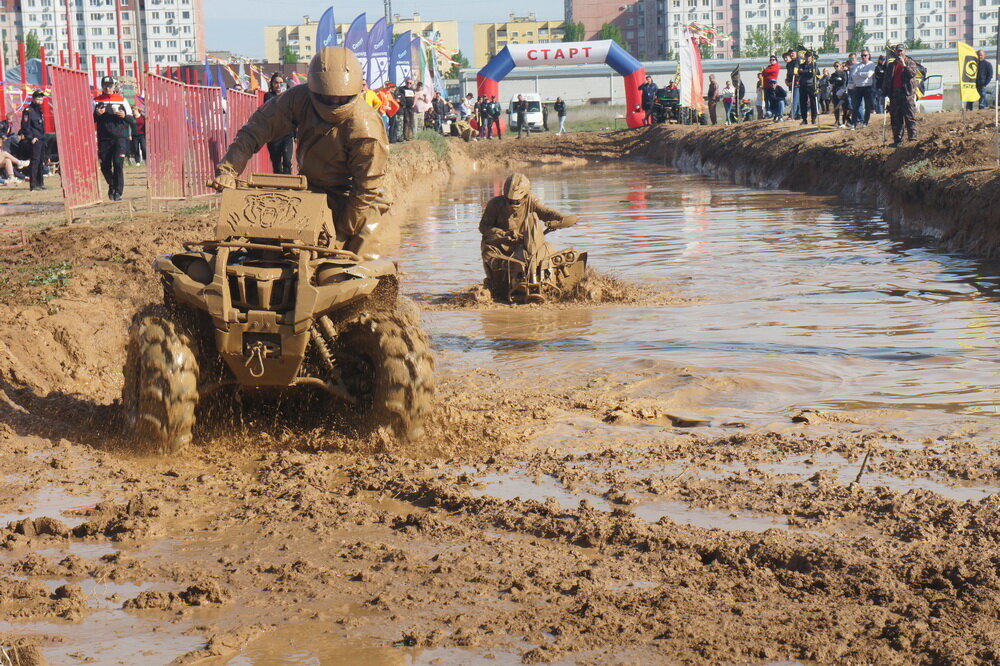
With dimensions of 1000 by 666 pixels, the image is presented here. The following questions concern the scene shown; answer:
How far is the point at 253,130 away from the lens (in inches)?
269

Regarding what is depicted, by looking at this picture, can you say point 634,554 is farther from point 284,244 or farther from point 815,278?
point 815,278

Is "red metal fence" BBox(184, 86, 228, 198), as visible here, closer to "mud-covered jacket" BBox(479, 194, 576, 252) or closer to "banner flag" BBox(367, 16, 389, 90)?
"mud-covered jacket" BBox(479, 194, 576, 252)

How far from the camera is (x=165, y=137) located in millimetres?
15352

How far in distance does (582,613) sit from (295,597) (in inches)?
40.1

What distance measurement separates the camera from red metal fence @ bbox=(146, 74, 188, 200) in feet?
49.3

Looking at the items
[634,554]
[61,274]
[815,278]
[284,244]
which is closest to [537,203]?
[815,278]

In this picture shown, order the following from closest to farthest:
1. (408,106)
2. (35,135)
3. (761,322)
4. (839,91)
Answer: (761,322) → (35,135) → (839,91) → (408,106)

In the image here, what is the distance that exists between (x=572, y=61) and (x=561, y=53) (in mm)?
525

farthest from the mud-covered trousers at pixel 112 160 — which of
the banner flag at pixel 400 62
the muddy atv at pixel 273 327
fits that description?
the banner flag at pixel 400 62

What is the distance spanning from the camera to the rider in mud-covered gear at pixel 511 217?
11.4m

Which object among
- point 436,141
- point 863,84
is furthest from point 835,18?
point 863,84

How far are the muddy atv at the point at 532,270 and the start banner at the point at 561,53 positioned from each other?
118ft

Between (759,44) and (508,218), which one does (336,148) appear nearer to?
(508,218)

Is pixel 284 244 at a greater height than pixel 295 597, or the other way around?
pixel 284 244
